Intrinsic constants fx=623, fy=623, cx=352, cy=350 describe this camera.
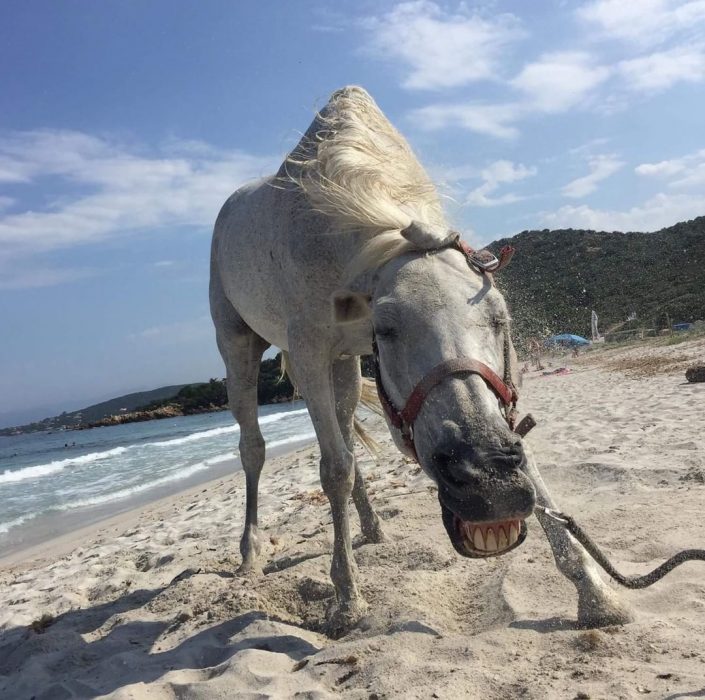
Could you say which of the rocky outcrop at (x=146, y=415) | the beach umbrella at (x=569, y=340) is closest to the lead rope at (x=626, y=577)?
the beach umbrella at (x=569, y=340)

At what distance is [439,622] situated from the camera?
268cm

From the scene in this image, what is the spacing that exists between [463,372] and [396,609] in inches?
55.1

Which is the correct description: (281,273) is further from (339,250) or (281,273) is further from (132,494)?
(132,494)

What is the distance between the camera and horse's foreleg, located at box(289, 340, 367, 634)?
3.12 m

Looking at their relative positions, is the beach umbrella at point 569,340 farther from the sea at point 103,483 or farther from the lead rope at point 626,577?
the lead rope at point 626,577

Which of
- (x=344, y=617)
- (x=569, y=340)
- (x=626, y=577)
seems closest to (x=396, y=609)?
(x=344, y=617)

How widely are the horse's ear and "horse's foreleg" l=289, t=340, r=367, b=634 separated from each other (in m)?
0.50

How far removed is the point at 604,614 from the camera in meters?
2.38

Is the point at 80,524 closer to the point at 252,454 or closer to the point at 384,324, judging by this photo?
the point at 252,454

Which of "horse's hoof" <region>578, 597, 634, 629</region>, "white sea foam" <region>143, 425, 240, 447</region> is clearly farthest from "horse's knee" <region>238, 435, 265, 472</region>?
"white sea foam" <region>143, 425, 240, 447</region>

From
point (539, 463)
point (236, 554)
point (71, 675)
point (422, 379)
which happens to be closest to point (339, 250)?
point (422, 379)

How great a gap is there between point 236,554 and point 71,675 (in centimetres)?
194

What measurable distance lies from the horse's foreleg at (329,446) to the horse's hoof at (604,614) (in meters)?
1.10

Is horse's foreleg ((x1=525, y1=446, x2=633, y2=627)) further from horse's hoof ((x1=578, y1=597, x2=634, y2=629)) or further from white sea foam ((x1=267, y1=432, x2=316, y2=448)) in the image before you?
white sea foam ((x1=267, y1=432, x2=316, y2=448))
